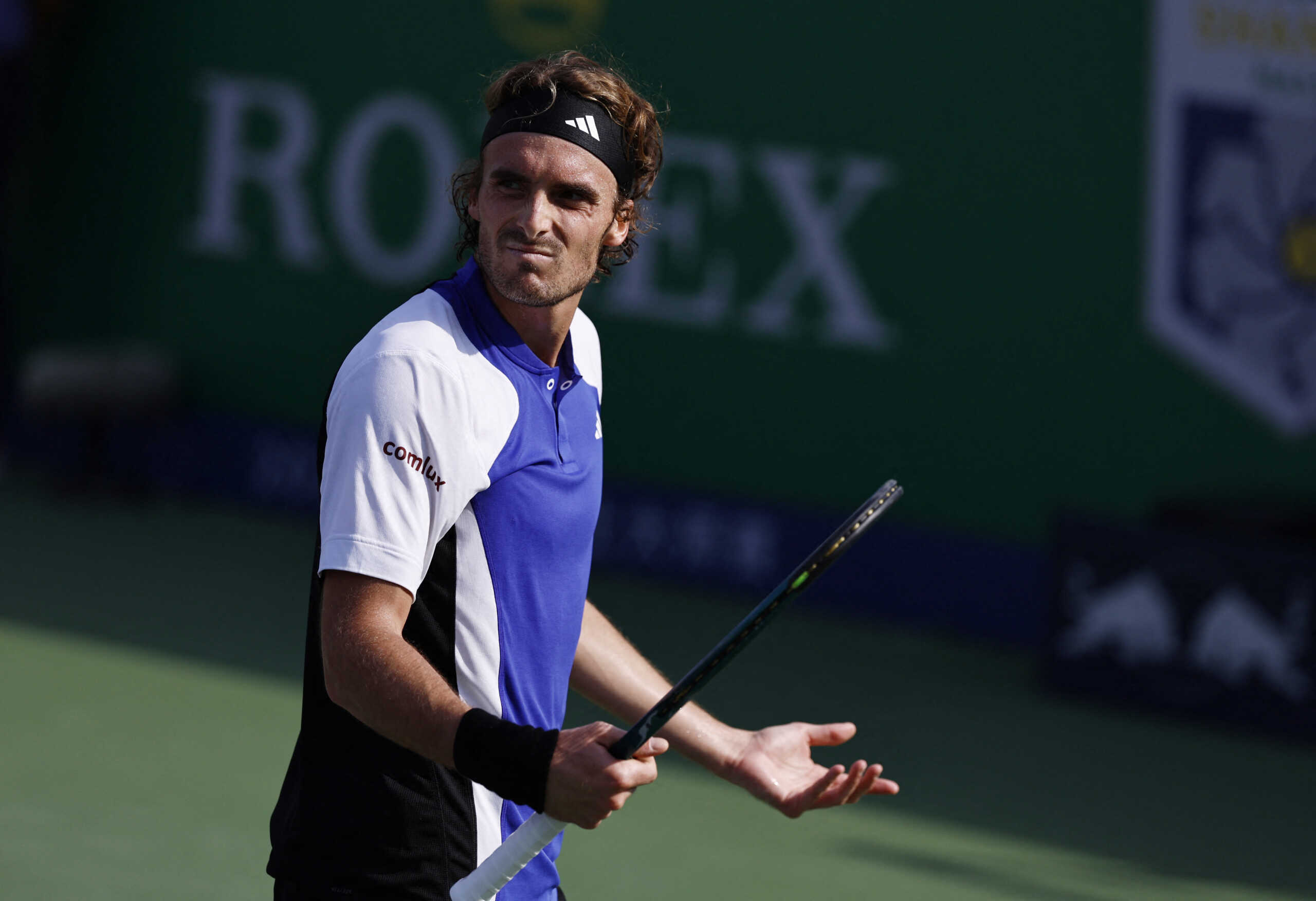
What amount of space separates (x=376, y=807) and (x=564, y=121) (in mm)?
1005

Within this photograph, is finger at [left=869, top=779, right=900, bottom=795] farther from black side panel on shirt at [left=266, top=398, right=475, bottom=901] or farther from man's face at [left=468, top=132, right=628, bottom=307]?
man's face at [left=468, top=132, right=628, bottom=307]

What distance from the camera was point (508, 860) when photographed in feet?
8.07

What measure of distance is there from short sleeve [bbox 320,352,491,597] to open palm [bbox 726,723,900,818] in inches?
25.3

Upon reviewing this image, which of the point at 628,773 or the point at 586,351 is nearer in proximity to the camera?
the point at 628,773

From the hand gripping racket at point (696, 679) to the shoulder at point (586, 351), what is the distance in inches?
21.8

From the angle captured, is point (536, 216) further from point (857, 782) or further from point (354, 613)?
point (857, 782)

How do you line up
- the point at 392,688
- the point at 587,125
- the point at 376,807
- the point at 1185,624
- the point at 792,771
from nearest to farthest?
the point at 392,688
the point at 376,807
the point at 587,125
the point at 792,771
the point at 1185,624

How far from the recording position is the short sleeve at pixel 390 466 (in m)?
2.35

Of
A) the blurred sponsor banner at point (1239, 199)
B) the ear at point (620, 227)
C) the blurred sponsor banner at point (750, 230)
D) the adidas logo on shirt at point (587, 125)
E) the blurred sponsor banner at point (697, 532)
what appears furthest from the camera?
the blurred sponsor banner at point (697, 532)

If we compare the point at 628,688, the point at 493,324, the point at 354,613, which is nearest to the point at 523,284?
the point at 493,324

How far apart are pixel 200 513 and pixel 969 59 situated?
13.6 feet

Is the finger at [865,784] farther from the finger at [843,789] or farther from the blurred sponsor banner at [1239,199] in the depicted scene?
the blurred sponsor banner at [1239,199]

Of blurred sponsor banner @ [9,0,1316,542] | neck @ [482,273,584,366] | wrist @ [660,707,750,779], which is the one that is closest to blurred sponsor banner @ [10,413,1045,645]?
blurred sponsor banner @ [9,0,1316,542]

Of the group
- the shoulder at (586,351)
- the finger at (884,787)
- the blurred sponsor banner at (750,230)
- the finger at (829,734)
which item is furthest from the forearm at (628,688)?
the blurred sponsor banner at (750,230)
